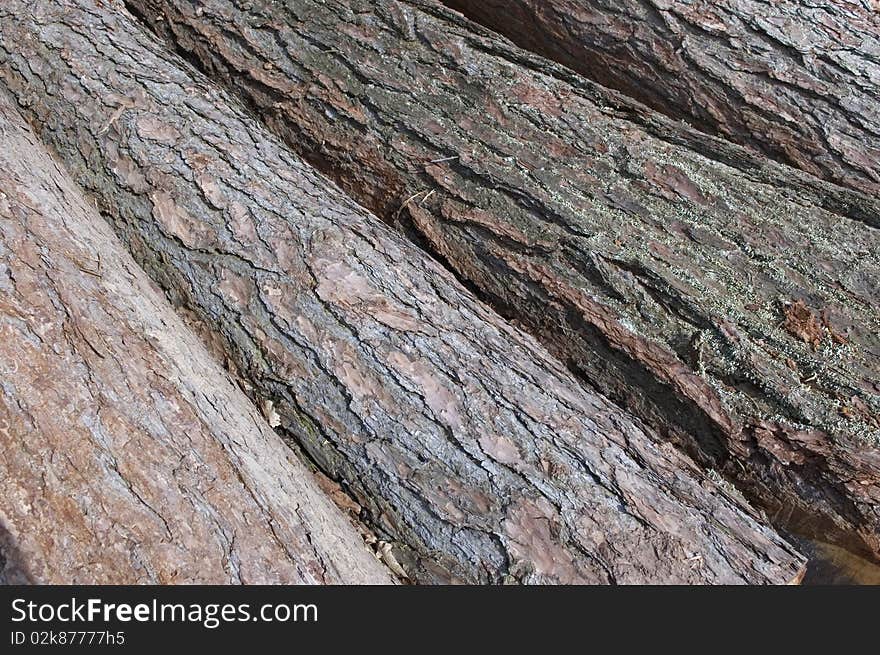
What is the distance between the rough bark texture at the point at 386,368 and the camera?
1.60 meters

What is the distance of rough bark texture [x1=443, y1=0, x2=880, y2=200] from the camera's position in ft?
7.31

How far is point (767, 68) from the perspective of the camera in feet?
7.42

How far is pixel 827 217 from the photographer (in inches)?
Answer: 79.9

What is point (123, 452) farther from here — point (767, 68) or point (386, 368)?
point (767, 68)

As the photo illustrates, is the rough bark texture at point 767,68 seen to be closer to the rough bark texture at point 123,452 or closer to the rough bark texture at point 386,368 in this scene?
the rough bark texture at point 386,368

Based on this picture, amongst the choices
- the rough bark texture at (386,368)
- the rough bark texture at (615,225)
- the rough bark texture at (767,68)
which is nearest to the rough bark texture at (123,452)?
the rough bark texture at (386,368)

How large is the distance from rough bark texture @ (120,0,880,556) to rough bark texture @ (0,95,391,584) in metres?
0.76

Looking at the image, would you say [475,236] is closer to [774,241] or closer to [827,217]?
[774,241]

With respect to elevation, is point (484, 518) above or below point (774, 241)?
below

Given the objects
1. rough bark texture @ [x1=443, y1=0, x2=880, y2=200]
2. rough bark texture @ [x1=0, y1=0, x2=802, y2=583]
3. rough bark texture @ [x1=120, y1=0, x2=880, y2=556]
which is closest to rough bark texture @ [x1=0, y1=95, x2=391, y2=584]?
rough bark texture @ [x1=0, y1=0, x2=802, y2=583]

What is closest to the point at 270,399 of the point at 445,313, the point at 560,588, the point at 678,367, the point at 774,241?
the point at 445,313

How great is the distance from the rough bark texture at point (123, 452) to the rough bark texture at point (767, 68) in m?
1.57

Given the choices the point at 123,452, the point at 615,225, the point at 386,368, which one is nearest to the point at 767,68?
the point at 615,225

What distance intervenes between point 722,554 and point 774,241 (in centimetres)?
82
